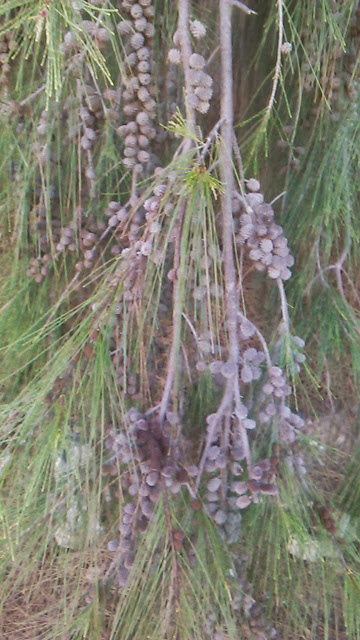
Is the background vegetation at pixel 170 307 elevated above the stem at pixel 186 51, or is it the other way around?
the stem at pixel 186 51

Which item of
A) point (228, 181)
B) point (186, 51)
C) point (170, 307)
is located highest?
point (186, 51)

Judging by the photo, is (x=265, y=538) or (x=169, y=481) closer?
(x=169, y=481)

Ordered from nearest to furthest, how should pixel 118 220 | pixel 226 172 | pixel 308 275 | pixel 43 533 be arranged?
1. pixel 226 172
2. pixel 118 220
3. pixel 43 533
4. pixel 308 275

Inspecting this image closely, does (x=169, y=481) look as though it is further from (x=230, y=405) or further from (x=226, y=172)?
(x=226, y=172)

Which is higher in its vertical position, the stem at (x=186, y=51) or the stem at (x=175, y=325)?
the stem at (x=186, y=51)

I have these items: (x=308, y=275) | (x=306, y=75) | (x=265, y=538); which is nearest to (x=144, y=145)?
(x=306, y=75)

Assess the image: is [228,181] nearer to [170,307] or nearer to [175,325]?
[175,325]

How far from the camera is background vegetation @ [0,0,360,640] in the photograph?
0.66 m

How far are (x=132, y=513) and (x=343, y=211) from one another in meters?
0.56

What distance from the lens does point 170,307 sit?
0.94 meters

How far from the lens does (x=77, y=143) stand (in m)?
0.82

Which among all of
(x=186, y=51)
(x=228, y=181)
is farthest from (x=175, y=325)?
(x=186, y=51)

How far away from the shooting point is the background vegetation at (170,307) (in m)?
0.66

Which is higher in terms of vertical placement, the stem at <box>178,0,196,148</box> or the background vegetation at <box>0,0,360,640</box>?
the stem at <box>178,0,196,148</box>
